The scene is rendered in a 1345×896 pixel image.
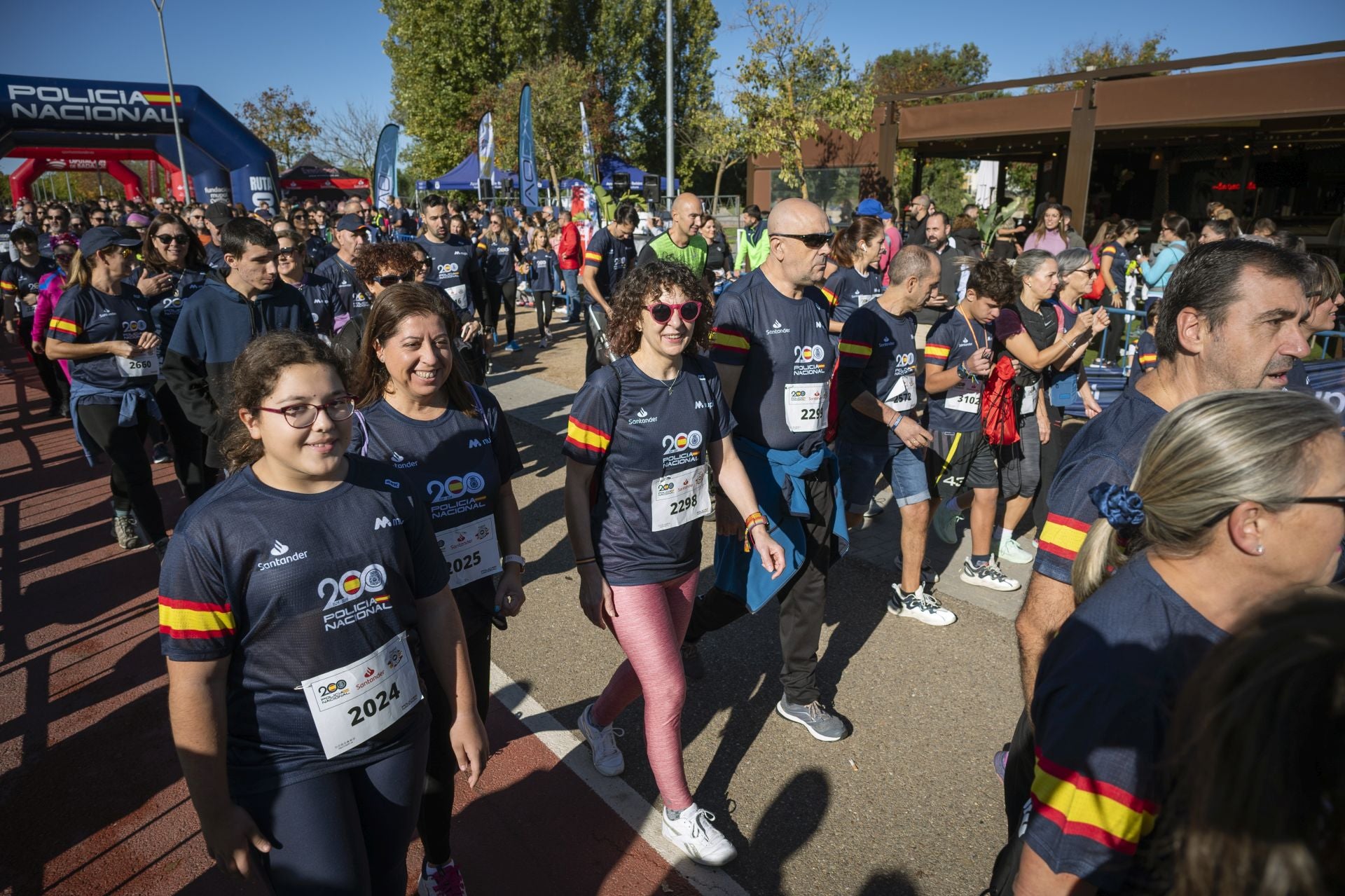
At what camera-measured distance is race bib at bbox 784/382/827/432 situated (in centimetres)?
360

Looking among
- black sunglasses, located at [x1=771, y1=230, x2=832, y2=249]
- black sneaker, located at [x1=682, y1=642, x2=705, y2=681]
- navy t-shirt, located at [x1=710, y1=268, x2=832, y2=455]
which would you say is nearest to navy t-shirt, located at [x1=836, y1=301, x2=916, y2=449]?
navy t-shirt, located at [x1=710, y1=268, x2=832, y2=455]

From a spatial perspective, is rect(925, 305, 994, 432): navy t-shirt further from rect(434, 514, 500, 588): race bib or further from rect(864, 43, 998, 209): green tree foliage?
rect(864, 43, 998, 209): green tree foliage

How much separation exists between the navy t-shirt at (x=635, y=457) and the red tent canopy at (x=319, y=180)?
137 ft

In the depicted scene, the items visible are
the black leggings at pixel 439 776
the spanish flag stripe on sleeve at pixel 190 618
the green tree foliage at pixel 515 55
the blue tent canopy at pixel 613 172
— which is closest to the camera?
the spanish flag stripe on sleeve at pixel 190 618

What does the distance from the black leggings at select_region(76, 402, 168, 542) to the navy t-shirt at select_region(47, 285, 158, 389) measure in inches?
7.3

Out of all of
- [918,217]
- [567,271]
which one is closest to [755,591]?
[918,217]

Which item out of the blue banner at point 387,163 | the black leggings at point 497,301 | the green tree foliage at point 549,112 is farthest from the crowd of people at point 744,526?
the green tree foliage at point 549,112

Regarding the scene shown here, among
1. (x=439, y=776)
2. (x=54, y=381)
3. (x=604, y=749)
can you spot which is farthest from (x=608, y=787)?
(x=54, y=381)

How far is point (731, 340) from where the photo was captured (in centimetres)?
361

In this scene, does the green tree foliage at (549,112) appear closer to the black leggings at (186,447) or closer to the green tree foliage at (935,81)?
the green tree foliage at (935,81)

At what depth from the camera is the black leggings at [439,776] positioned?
8.17ft

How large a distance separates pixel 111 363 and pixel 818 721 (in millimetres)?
5145

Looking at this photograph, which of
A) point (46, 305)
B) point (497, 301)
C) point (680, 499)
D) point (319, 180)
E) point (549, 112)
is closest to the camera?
point (680, 499)

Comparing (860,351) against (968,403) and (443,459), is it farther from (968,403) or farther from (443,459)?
(443,459)
